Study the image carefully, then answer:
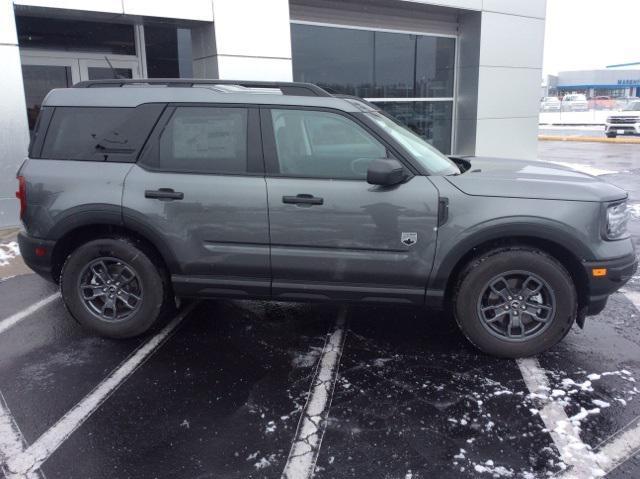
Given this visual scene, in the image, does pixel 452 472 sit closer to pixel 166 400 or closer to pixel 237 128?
pixel 166 400

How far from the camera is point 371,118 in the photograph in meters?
4.05

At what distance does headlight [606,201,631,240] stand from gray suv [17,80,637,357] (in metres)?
0.02

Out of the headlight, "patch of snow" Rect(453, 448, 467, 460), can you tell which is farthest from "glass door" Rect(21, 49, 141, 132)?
"patch of snow" Rect(453, 448, 467, 460)

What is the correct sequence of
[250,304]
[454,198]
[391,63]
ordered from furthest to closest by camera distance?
1. [391,63]
2. [250,304]
3. [454,198]

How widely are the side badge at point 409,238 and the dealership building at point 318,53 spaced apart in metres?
5.35

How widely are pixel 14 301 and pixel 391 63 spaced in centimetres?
947

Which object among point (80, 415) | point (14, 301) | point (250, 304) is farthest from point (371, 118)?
point (14, 301)

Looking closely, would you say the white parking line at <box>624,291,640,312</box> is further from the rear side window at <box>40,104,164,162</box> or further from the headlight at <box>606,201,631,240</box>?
the rear side window at <box>40,104,164,162</box>

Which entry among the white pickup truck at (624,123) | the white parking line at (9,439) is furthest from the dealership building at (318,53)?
the white pickup truck at (624,123)

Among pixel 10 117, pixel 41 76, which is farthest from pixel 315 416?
pixel 41 76

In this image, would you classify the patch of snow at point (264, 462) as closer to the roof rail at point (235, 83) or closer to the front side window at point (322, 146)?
the front side window at point (322, 146)

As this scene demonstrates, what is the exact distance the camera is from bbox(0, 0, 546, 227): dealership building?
26.5 ft

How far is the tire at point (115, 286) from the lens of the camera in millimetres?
4211

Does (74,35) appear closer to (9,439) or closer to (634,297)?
(9,439)
